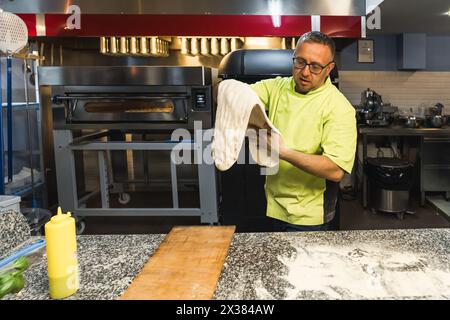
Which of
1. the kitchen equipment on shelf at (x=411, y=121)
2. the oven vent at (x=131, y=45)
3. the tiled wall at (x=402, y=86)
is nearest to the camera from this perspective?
the oven vent at (x=131, y=45)

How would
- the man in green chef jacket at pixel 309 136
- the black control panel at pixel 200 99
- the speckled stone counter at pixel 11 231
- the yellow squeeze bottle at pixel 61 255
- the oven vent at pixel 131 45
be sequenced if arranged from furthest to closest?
the oven vent at pixel 131 45
the black control panel at pixel 200 99
the man in green chef jacket at pixel 309 136
the speckled stone counter at pixel 11 231
the yellow squeeze bottle at pixel 61 255

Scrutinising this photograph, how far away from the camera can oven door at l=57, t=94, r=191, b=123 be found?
3756 mm

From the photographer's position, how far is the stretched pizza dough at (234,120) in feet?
4.75

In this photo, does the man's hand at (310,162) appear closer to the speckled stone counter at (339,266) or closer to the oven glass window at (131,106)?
the speckled stone counter at (339,266)

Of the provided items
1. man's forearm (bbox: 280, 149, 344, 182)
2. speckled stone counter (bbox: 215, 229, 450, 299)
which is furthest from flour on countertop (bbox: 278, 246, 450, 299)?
man's forearm (bbox: 280, 149, 344, 182)

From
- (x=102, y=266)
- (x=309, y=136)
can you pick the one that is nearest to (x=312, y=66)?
(x=309, y=136)

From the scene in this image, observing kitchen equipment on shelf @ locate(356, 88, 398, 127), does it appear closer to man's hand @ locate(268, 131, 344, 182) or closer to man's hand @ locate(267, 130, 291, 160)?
man's hand @ locate(268, 131, 344, 182)

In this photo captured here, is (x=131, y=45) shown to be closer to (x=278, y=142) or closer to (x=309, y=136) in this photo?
(x=309, y=136)

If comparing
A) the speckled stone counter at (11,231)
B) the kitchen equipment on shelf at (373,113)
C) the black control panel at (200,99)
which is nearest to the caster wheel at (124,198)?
the black control panel at (200,99)

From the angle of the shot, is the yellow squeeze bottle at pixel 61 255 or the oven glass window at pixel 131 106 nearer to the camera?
the yellow squeeze bottle at pixel 61 255

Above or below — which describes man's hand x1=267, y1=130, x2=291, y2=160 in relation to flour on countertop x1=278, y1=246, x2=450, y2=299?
above

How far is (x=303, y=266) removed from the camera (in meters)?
1.26

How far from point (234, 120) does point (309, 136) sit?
20.2 inches

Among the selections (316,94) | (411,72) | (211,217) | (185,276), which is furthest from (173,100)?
(411,72)
